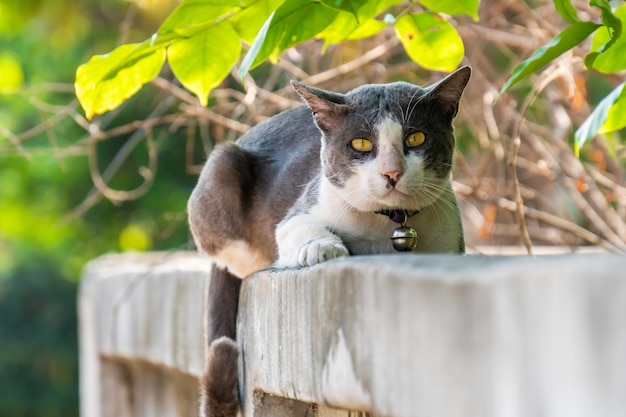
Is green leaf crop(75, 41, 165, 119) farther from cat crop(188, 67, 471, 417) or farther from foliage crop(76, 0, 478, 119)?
cat crop(188, 67, 471, 417)

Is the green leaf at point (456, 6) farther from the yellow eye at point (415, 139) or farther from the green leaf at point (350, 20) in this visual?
the yellow eye at point (415, 139)

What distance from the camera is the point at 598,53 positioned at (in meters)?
1.85

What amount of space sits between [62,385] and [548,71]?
6391 millimetres

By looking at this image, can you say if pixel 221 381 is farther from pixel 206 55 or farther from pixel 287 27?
pixel 287 27

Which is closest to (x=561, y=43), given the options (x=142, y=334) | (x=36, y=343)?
(x=142, y=334)

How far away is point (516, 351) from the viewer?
1.16m

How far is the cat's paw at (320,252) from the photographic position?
2.10m

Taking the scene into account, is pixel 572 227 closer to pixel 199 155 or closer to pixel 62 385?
pixel 199 155

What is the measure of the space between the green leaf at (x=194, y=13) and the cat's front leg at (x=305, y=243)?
1.90ft

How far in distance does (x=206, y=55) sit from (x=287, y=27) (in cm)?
32

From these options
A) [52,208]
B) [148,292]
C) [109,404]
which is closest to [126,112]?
[52,208]

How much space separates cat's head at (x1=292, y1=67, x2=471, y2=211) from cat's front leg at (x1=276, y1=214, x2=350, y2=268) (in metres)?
0.12

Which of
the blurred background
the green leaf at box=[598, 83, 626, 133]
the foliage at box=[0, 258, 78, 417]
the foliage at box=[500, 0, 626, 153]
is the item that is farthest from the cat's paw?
the foliage at box=[0, 258, 78, 417]

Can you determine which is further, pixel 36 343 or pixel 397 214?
pixel 36 343
